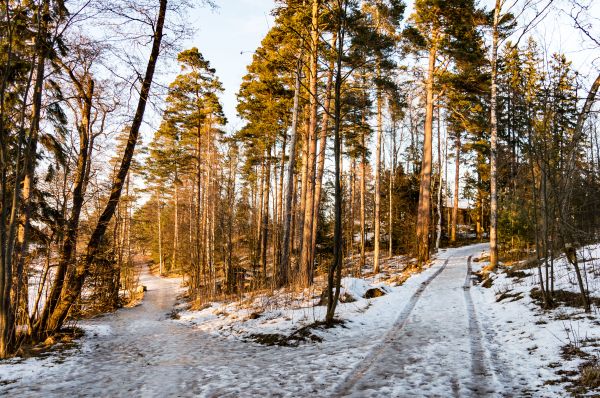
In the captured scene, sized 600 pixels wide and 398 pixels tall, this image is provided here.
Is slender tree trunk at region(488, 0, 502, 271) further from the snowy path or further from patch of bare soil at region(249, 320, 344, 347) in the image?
patch of bare soil at region(249, 320, 344, 347)

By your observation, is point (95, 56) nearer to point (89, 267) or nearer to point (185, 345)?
point (89, 267)

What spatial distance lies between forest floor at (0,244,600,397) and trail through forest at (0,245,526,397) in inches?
0.8

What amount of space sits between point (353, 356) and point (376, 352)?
1.52 ft

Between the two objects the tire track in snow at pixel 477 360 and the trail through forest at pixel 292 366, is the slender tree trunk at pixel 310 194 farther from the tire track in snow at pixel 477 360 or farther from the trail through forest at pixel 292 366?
the tire track in snow at pixel 477 360

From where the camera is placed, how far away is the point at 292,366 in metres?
6.19

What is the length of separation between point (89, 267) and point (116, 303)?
1235 centimetres

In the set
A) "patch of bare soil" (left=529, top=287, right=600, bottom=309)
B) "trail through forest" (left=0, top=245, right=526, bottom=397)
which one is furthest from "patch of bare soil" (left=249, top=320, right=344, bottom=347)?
"patch of bare soil" (left=529, top=287, right=600, bottom=309)

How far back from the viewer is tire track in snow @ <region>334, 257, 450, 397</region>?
197 inches

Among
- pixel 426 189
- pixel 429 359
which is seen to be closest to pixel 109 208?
pixel 429 359

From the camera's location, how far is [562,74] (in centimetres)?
789

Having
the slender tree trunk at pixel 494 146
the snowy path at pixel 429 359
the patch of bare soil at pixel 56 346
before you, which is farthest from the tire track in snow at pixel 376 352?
the patch of bare soil at pixel 56 346

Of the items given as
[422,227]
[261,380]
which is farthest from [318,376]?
[422,227]

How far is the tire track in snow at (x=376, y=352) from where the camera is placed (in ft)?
16.4

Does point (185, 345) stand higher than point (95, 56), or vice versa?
point (95, 56)
